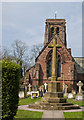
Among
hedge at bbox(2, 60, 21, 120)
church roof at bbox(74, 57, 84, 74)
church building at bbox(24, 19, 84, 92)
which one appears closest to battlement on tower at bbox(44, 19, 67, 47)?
church roof at bbox(74, 57, 84, 74)

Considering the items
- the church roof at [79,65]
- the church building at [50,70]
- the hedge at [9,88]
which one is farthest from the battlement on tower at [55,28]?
the hedge at [9,88]

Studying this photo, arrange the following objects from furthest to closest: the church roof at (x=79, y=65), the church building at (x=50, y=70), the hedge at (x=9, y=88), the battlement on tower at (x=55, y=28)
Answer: the battlement on tower at (x=55, y=28) → the church roof at (x=79, y=65) → the church building at (x=50, y=70) → the hedge at (x=9, y=88)

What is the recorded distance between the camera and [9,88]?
264 inches

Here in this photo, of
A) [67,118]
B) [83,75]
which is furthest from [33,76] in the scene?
[67,118]

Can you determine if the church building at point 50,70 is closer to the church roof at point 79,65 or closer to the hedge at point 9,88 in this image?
the church roof at point 79,65

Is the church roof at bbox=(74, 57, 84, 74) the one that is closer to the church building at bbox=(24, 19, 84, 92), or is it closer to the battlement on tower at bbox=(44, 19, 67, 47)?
the church building at bbox=(24, 19, 84, 92)

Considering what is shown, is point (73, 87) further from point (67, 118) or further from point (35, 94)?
point (67, 118)

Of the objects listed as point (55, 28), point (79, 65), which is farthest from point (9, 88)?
point (55, 28)

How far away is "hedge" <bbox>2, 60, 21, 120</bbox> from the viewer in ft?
21.5

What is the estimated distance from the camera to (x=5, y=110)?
655 centimetres

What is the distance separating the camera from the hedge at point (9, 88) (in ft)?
21.5

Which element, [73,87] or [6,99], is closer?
[6,99]

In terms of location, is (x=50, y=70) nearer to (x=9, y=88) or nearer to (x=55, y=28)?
(x=55, y=28)

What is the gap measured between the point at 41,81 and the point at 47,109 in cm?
2259
